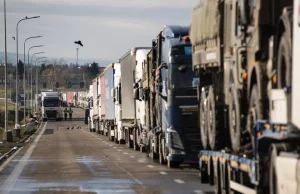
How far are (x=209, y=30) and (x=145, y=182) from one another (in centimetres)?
627

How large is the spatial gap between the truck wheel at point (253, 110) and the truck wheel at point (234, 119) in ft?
2.84

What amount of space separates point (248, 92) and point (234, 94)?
133 centimetres

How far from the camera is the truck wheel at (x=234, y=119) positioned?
16.5 metres

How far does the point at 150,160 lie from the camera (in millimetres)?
34969

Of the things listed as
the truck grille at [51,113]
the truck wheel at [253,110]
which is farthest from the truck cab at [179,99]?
the truck grille at [51,113]

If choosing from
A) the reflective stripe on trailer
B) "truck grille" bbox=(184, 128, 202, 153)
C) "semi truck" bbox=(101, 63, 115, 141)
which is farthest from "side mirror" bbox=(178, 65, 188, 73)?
"semi truck" bbox=(101, 63, 115, 141)

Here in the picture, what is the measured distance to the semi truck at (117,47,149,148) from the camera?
142 ft

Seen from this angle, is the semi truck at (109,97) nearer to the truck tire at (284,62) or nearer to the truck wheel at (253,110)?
the truck wheel at (253,110)

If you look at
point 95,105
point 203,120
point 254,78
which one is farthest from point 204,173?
point 95,105

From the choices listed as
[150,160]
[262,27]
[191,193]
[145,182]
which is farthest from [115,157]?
[262,27]

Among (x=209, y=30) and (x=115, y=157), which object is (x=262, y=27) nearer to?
(x=209, y=30)

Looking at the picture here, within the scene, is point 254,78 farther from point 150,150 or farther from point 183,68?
point 150,150

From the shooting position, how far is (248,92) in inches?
612

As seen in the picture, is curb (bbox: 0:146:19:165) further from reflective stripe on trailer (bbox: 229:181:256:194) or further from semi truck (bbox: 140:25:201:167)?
reflective stripe on trailer (bbox: 229:181:256:194)
